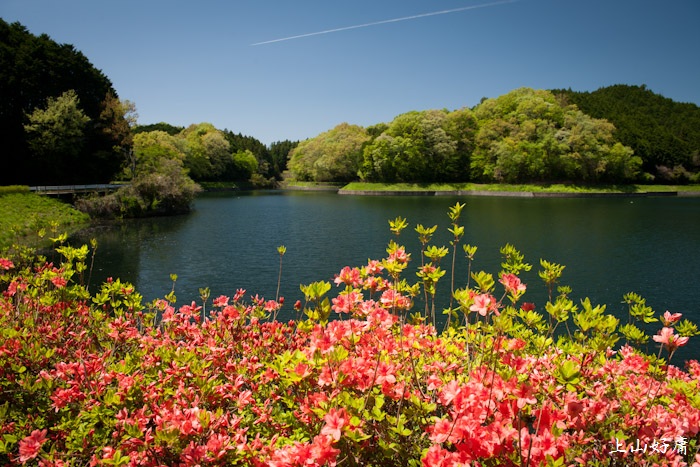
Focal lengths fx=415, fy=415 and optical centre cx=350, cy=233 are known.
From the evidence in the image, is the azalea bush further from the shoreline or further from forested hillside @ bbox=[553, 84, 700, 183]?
forested hillside @ bbox=[553, 84, 700, 183]

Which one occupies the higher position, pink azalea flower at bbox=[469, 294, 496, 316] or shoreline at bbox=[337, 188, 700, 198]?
shoreline at bbox=[337, 188, 700, 198]

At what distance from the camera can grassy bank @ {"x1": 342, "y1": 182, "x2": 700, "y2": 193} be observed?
60.9 m

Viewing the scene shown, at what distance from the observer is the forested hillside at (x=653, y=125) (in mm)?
70500

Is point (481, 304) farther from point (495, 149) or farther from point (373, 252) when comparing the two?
point (495, 149)

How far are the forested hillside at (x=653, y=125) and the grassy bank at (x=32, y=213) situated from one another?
268 ft

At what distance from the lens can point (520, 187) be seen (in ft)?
207

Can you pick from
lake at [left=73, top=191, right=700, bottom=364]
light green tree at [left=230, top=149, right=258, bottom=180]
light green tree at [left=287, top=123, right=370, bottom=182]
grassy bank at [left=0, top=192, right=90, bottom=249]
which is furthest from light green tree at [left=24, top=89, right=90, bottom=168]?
light green tree at [left=230, top=149, right=258, bottom=180]

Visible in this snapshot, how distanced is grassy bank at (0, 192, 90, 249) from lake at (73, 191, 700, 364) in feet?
7.65

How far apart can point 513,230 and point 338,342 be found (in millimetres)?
24572

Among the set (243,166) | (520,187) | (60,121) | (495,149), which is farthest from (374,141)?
(60,121)

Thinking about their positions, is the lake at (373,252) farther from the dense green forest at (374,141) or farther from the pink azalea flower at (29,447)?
the dense green forest at (374,141)

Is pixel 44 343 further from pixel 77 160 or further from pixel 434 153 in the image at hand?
pixel 434 153

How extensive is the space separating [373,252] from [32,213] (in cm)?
2041

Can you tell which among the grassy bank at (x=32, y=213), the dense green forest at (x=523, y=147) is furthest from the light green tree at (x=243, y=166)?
the grassy bank at (x=32, y=213)
